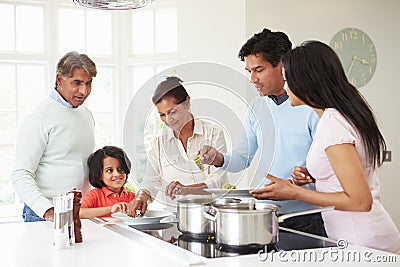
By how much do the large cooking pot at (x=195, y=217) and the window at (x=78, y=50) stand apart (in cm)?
287

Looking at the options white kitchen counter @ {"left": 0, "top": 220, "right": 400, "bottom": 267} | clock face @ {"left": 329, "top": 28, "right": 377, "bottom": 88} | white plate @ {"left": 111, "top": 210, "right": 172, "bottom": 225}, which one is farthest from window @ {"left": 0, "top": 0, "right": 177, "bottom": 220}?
white kitchen counter @ {"left": 0, "top": 220, "right": 400, "bottom": 267}

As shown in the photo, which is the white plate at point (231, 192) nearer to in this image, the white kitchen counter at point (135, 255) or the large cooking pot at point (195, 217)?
the large cooking pot at point (195, 217)

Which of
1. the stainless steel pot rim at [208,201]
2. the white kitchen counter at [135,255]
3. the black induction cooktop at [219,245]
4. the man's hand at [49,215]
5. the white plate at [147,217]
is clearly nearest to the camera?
the white kitchen counter at [135,255]

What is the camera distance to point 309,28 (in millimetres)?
4145

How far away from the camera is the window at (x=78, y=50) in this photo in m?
4.54

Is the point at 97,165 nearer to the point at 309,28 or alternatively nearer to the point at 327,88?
the point at 327,88

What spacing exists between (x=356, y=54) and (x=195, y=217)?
2948 mm

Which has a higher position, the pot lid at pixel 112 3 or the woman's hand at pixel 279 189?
the pot lid at pixel 112 3

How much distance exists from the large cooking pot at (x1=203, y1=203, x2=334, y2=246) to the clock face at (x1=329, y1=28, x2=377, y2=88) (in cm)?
285

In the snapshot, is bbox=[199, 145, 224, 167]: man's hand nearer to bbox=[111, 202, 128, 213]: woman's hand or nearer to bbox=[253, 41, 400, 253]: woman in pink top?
bbox=[253, 41, 400, 253]: woman in pink top

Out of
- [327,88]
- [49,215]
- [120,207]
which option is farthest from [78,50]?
[327,88]

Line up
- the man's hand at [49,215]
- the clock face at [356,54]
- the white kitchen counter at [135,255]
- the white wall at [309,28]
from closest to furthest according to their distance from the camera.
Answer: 1. the white kitchen counter at [135,255]
2. the man's hand at [49,215]
3. the white wall at [309,28]
4. the clock face at [356,54]

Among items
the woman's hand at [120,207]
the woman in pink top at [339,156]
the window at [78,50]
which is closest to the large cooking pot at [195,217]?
the woman in pink top at [339,156]

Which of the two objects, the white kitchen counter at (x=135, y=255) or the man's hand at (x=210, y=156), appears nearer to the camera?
the white kitchen counter at (x=135, y=255)
